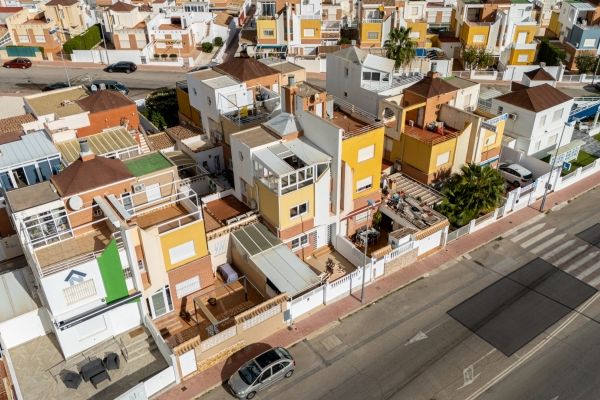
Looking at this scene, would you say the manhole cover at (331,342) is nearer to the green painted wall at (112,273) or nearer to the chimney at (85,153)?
the green painted wall at (112,273)

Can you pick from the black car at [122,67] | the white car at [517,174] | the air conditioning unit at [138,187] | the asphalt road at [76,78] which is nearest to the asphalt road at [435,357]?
the white car at [517,174]

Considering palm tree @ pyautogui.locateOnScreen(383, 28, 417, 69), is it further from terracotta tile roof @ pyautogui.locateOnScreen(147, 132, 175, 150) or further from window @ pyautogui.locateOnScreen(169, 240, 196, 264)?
window @ pyautogui.locateOnScreen(169, 240, 196, 264)

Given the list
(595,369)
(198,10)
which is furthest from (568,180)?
(198,10)

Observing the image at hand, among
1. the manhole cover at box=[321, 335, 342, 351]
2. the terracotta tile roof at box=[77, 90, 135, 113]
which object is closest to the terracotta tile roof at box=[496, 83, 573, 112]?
the manhole cover at box=[321, 335, 342, 351]

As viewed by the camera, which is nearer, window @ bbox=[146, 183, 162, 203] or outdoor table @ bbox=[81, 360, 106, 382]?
outdoor table @ bbox=[81, 360, 106, 382]

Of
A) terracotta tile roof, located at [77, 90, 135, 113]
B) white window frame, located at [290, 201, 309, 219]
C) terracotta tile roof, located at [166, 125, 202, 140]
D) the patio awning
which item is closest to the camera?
the patio awning

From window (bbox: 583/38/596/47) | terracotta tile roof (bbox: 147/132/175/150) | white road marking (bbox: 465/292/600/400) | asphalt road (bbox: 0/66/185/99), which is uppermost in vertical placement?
window (bbox: 583/38/596/47)

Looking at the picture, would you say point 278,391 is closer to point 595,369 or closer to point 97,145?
point 595,369

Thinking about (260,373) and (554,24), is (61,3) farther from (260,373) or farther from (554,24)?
(554,24)
